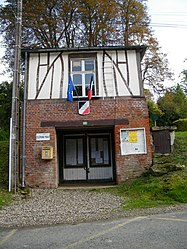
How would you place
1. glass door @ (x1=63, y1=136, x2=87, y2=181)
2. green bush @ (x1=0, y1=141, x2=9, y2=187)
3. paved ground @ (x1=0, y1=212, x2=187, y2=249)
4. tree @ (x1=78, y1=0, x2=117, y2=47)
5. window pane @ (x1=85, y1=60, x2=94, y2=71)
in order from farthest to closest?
1. tree @ (x1=78, y1=0, x2=117, y2=47)
2. glass door @ (x1=63, y1=136, x2=87, y2=181)
3. window pane @ (x1=85, y1=60, x2=94, y2=71)
4. green bush @ (x1=0, y1=141, x2=9, y2=187)
5. paved ground @ (x1=0, y1=212, x2=187, y2=249)

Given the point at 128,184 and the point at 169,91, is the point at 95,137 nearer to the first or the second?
the point at 128,184

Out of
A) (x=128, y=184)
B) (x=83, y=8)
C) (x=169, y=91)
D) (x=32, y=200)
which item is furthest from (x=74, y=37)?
(x=32, y=200)

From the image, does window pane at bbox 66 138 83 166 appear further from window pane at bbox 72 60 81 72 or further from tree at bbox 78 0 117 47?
tree at bbox 78 0 117 47

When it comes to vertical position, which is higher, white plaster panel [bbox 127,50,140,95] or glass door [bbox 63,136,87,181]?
white plaster panel [bbox 127,50,140,95]

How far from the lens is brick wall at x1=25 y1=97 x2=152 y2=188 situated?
39.7 ft

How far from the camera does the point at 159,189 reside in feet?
30.7

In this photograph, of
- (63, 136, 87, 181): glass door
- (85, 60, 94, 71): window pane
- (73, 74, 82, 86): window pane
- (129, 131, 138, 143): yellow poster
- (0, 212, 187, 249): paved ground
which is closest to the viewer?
(0, 212, 187, 249): paved ground

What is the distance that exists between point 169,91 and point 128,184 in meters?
13.2

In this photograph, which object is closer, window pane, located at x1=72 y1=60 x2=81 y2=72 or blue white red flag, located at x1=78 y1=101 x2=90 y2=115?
blue white red flag, located at x1=78 y1=101 x2=90 y2=115

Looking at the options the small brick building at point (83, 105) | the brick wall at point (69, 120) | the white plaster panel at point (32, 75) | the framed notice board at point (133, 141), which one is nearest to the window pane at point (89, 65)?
the small brick building at point (83, 105)

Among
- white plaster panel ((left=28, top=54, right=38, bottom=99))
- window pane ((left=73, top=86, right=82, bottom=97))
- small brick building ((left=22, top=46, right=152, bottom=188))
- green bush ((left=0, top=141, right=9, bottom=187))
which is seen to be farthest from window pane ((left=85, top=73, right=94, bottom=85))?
green bush ((left=0, top=141, right=9, bottom=187))

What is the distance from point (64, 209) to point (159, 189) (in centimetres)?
337

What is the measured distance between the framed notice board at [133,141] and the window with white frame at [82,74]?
7.77 ft

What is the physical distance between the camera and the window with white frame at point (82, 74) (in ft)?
41.9
